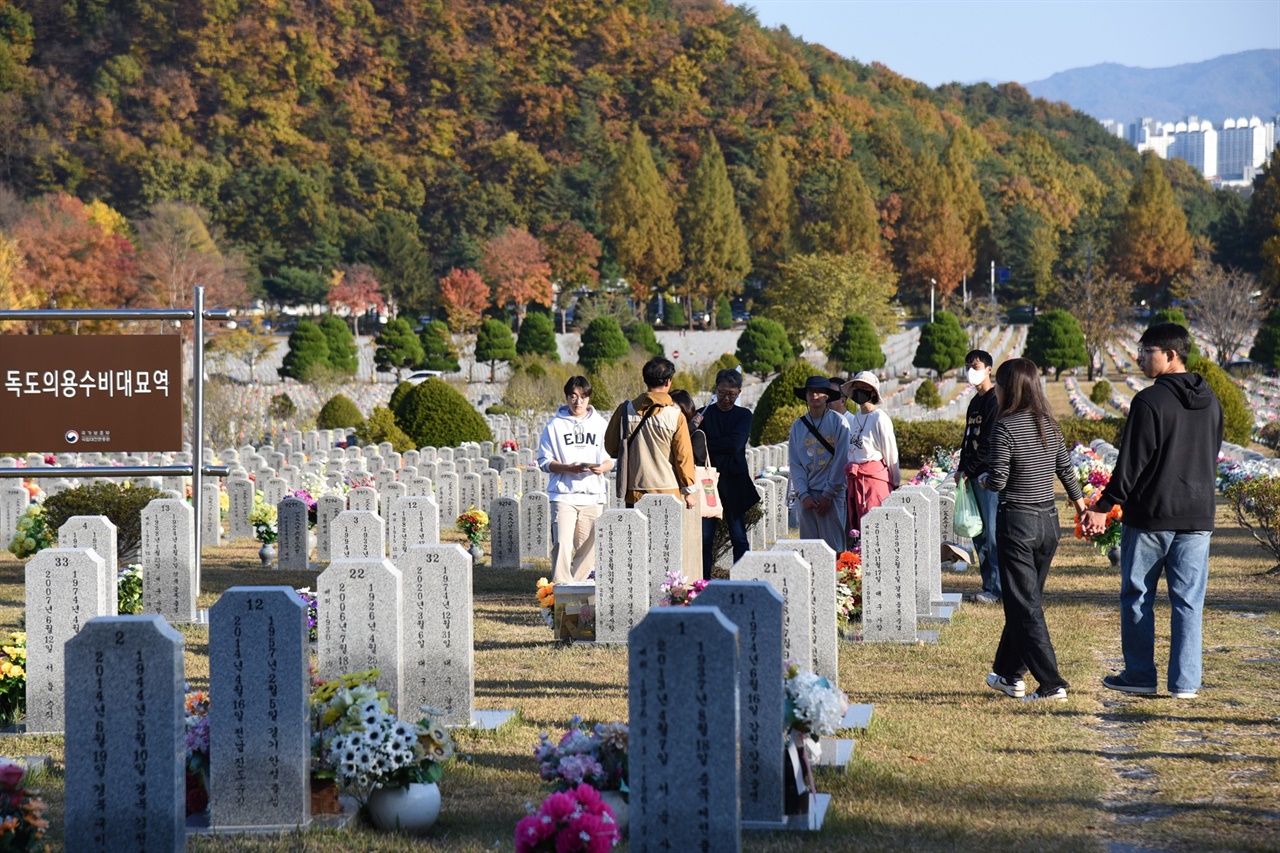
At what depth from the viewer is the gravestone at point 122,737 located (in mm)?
4406

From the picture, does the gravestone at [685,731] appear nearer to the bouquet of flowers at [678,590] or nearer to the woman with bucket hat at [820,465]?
the bouquet of flowers at [678,590]

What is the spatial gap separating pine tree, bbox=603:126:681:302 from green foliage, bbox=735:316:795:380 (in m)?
22.2

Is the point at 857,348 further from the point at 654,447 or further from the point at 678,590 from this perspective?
the point at 678,590

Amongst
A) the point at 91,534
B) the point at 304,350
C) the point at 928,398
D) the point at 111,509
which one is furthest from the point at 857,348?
the point at 91,534

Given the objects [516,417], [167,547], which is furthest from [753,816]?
[516,417]

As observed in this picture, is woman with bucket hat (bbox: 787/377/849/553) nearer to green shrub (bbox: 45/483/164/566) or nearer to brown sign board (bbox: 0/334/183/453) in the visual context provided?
brown sign board (bbox: 0/334/183/453)

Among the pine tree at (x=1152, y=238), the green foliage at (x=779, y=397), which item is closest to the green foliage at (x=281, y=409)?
the green foliage at (x=779, y=397)

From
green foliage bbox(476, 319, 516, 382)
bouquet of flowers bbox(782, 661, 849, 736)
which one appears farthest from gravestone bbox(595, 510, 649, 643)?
green foliage bbox(476, 319, 516, 382)

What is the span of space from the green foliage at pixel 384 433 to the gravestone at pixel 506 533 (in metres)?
10.1

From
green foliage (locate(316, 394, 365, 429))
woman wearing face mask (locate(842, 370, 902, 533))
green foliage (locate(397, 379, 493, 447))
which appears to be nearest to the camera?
woman wearing face mask (locate(842, 370, 902, 533))

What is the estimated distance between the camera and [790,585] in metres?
6.22

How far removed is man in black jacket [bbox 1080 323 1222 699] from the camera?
6797 mm

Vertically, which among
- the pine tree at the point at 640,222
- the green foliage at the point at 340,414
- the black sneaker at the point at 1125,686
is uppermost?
the pine tree at the point at 640,222

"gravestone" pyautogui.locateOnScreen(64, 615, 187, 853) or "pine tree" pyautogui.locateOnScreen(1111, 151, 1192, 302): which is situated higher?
"pine tree" pyautogui.locateOnScreen(1111, 151, 1192, 302)
